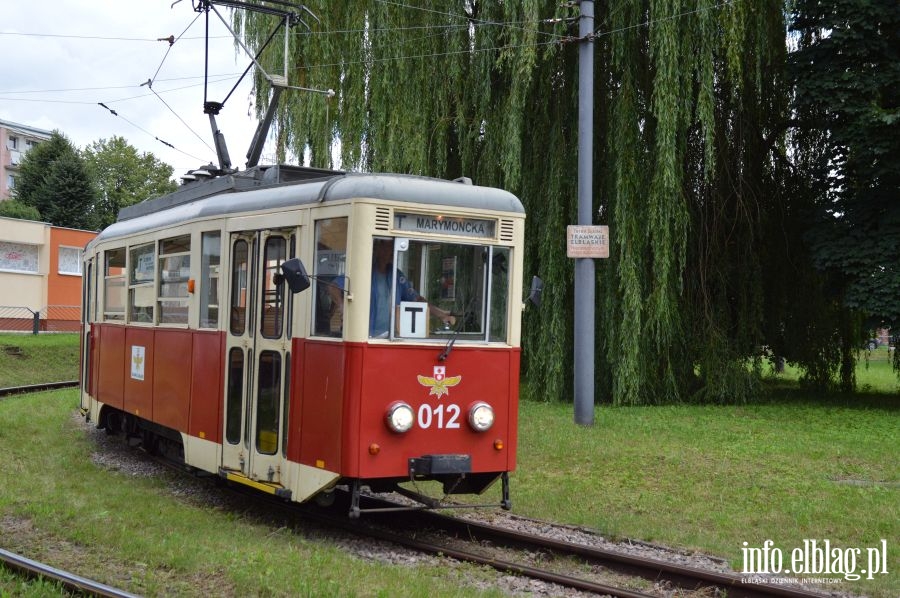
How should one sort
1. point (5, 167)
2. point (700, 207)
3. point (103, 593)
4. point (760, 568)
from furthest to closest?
point (5, 167)
point (700, 207)
point (760, 568)
point (103, 593)

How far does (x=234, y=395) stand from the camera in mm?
9086

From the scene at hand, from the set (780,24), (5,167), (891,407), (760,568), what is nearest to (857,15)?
(780,24)

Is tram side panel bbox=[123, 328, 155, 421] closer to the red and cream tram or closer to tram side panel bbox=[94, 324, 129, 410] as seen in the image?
tram side panel bbox=[94, 324, 129, 410]

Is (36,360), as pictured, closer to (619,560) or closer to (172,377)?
(172,377)

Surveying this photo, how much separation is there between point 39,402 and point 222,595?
13.8 metres

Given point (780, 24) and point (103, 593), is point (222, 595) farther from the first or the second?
point (780, 24)

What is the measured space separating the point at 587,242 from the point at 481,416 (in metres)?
7.37

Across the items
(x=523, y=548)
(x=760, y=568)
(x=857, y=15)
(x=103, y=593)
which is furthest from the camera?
(x=857, y=15)

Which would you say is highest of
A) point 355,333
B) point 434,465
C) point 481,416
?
point 355,333

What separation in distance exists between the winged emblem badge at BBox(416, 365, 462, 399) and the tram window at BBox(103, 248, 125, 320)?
5.82 meters

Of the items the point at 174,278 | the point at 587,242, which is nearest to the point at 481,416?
the point at 174,278

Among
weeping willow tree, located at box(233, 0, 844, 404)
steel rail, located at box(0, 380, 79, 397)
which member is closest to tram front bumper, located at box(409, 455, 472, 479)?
weeping willow tree, located at box(233, 0, 844, 404)

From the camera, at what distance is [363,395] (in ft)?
25.4

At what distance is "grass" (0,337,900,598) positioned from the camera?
6.89 m
